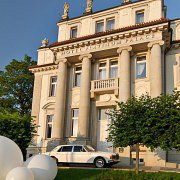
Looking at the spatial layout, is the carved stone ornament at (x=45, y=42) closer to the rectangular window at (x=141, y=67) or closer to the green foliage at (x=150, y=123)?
the rectangular window at (x=141, y=67)

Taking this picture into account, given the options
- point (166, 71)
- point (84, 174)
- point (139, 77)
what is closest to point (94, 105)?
point (139, 77)

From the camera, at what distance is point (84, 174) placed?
14453 mm

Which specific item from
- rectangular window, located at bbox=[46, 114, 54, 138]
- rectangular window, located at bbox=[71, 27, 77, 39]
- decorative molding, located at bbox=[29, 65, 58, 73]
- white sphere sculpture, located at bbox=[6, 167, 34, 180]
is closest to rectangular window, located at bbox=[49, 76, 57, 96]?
decorative molding, located at bbox=[29, 65, 58, 73]

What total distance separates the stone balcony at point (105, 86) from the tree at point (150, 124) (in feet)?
27.2

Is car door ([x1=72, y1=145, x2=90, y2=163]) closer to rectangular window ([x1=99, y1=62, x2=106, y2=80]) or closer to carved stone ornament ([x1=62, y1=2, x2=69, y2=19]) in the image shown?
rectangular window ([x1=99, y1=62, x2=106, y2=80])

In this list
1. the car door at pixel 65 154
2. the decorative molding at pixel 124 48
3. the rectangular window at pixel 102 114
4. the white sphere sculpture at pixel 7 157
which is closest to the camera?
the white sphere sculpture at pixel 7 157

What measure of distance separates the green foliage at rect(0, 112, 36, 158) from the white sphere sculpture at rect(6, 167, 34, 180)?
1049 centimetres

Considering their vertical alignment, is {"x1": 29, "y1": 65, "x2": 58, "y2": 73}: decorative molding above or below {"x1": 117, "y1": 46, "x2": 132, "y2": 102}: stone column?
above

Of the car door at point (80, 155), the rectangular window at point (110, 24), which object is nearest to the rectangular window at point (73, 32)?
the rectangular window at point (110, 24)

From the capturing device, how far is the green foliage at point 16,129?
19125mm

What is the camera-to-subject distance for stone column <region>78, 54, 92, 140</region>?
24.7 m

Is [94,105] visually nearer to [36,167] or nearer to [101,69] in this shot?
[101,69]

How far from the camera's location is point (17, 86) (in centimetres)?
4203

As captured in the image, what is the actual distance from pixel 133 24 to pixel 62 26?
7832 millimetres
